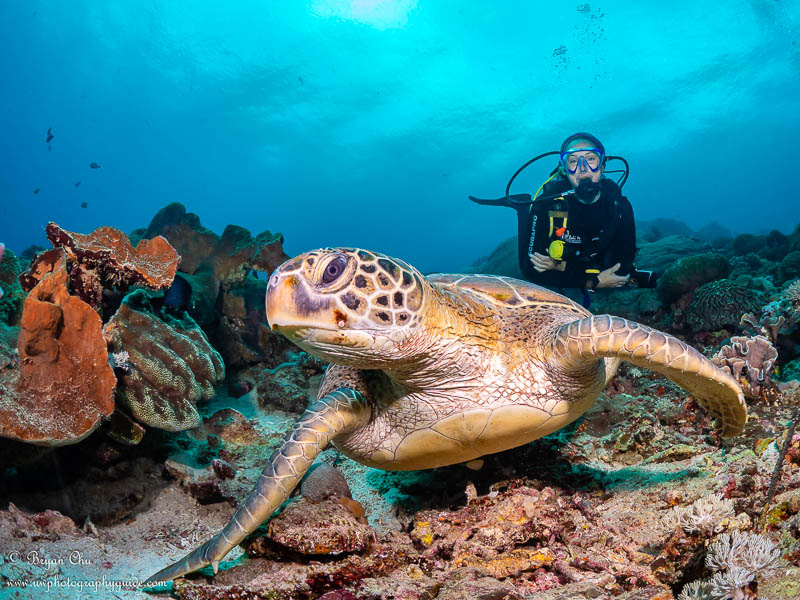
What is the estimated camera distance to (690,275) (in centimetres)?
640

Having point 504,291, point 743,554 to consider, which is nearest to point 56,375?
point 504,291

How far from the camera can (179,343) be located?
3576mm

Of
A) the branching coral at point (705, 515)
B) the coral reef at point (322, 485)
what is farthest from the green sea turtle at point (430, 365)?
the branching coral at point (705, 515)

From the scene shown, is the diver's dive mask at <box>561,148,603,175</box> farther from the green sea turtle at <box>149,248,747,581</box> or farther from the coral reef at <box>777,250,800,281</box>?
the green sea turtle at <box>149,248,747,581</box>

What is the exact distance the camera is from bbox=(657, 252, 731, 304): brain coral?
6.39 m

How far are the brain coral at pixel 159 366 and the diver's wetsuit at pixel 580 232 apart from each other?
17.3 feet

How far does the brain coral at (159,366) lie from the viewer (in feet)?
9.61

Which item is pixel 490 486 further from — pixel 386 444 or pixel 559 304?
pixel 559 304

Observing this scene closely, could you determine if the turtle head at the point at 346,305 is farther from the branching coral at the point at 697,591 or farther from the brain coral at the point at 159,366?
the brain coral at the point at 159,366

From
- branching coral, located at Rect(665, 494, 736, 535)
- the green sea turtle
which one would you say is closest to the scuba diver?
the green sea turtle

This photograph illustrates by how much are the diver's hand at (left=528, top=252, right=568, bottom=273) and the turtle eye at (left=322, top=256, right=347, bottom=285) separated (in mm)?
5653

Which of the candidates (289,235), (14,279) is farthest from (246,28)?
(289,235)

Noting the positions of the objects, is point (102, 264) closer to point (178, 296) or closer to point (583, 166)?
point (178, 296)

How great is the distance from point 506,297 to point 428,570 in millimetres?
1652
